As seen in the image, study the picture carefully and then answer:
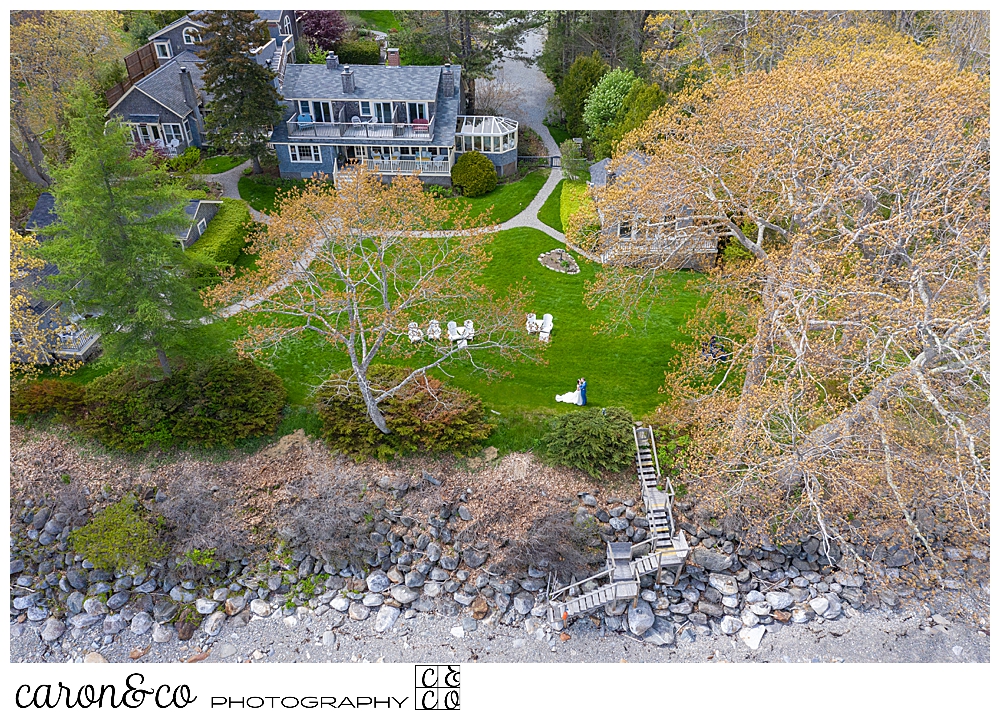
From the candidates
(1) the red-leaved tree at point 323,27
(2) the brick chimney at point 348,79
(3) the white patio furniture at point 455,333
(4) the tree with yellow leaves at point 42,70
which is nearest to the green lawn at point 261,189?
(2) the brick chimney at point 348,79

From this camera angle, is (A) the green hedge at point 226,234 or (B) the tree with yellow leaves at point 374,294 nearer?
(B) the tree with yellow leaves at point 374,294

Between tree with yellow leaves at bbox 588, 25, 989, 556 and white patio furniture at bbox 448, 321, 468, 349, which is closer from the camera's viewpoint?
tree with yellow leaves at bbox 588, 25, 989, 556

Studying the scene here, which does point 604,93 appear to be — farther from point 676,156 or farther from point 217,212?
point 217,212

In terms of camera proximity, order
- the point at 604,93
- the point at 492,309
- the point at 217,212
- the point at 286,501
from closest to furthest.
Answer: the point at 286,501, the point at 492,309, the point at 217,212, the point at 604,93

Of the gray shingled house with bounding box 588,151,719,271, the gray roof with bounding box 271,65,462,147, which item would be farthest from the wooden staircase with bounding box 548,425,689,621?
the gray roof with bounding box 271,65,462,147

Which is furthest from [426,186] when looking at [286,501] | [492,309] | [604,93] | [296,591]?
[296,591]

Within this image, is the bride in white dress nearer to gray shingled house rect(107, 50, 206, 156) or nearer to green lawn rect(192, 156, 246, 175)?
green lawn rect(192, 156, 246, 175)

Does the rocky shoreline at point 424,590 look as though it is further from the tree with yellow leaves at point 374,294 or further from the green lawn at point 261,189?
the green lawn at point 261,189
